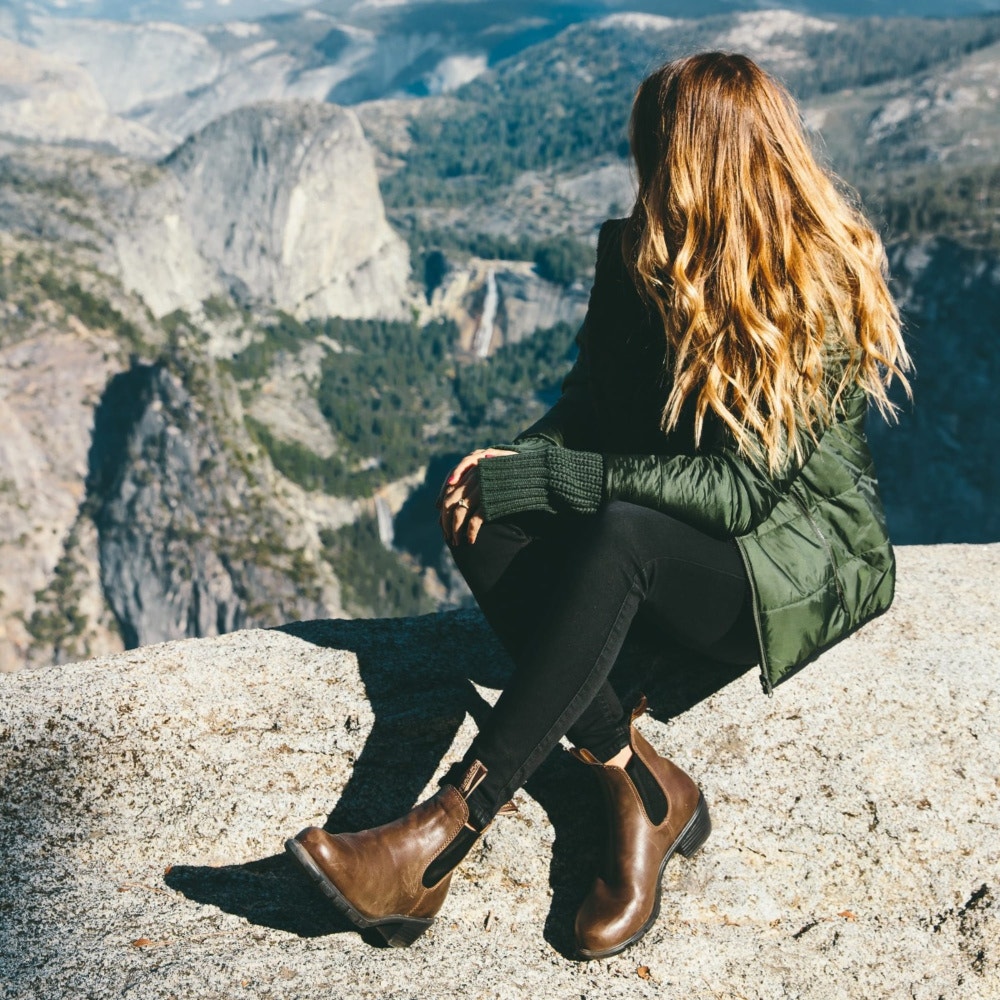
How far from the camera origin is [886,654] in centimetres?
415

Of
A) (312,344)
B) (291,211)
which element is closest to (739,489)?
(312,344)

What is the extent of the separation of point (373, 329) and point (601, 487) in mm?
140408

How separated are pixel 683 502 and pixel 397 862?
136 cm

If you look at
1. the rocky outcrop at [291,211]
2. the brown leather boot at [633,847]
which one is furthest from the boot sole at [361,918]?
the rocky outcrop at [291,211]

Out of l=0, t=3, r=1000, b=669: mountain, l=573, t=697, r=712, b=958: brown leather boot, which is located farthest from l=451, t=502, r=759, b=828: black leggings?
l=0, t=3, r=1000, b=669: mountain

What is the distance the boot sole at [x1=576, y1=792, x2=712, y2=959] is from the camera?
2781mm

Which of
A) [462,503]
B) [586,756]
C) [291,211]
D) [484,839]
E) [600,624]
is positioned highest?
[462,503]

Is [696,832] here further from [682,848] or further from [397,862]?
[397,862]

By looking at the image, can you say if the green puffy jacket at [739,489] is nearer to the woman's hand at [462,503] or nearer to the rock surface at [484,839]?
the woman's hand at [462,503]

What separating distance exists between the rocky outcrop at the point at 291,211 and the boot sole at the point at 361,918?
450ft

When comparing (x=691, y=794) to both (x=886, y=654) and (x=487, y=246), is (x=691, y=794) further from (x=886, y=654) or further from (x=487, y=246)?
(x=487, y=246)

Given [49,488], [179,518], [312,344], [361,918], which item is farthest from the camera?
[312,344]

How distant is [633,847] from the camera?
9.50ft

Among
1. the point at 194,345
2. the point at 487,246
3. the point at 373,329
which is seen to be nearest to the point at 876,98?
the point at 487,246
